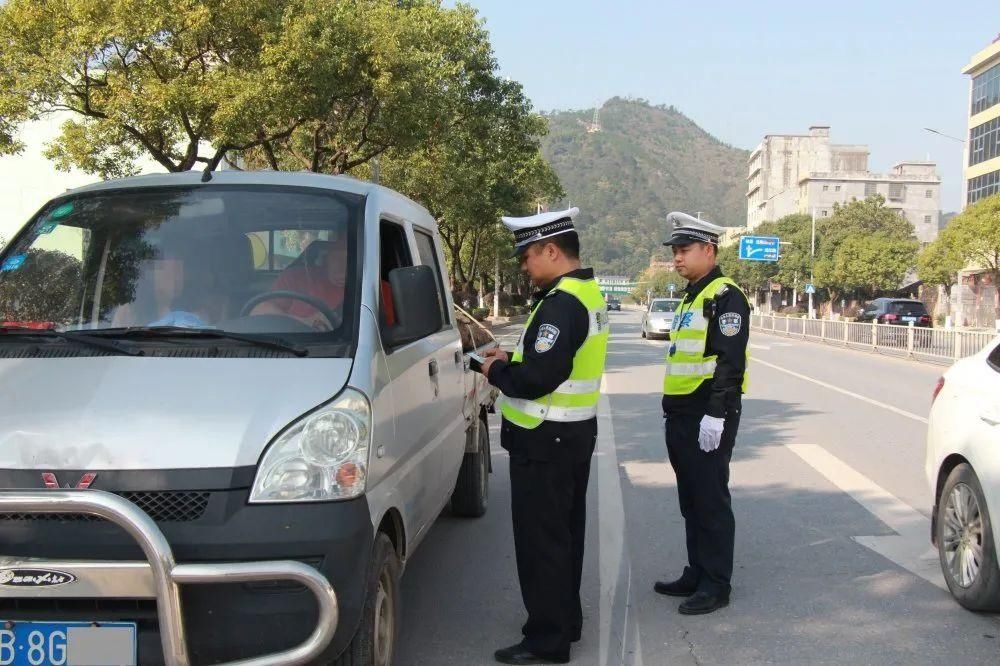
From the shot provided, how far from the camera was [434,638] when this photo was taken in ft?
13.6

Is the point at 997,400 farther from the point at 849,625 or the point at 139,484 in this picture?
the point at 139,484

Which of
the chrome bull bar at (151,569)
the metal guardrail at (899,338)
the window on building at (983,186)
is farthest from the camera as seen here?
the window on building at (983,186)

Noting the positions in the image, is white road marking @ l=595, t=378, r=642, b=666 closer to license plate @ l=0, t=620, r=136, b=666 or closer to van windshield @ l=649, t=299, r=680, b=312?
license plate @ l=0, t=620, r=136, b=666

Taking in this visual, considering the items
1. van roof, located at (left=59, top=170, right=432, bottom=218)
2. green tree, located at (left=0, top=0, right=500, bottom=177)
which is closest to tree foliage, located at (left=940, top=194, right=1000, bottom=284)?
green tree, located at (left=0, top=0, right=500, bottom=177)

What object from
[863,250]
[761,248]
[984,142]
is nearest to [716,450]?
[761,248]

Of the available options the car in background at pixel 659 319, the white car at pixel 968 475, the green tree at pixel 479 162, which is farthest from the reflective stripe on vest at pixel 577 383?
the car in background at pixel 659 319

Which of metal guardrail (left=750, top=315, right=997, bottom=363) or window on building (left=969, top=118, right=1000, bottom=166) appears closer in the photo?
metal guardrail (left=750, top=315, right=997, bottom=363)

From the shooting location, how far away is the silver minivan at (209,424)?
2.62m

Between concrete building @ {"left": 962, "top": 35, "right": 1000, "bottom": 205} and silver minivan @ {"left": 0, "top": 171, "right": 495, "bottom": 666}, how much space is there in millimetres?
62047

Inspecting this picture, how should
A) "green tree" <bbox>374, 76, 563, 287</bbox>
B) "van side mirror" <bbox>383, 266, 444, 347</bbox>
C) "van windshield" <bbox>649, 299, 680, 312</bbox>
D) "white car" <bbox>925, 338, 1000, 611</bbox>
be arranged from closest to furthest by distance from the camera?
1. "van side mirror" <bbox>383, 266, 444, 347</bbox>
2. "white car" <bbox>925, 338, 1000, 611</bbox>
3. "green tree" <bbox>374, 76, 563, 287</bbox>
4. "van windshield" <bbox>649, 299, 680, 312</bbox>

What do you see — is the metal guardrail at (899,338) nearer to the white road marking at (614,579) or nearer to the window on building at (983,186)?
the white road marking at (614,579)

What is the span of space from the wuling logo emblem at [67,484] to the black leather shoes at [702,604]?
2.98 metres

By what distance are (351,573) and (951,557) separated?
11.2ft

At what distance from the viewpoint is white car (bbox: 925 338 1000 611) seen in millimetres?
4199
